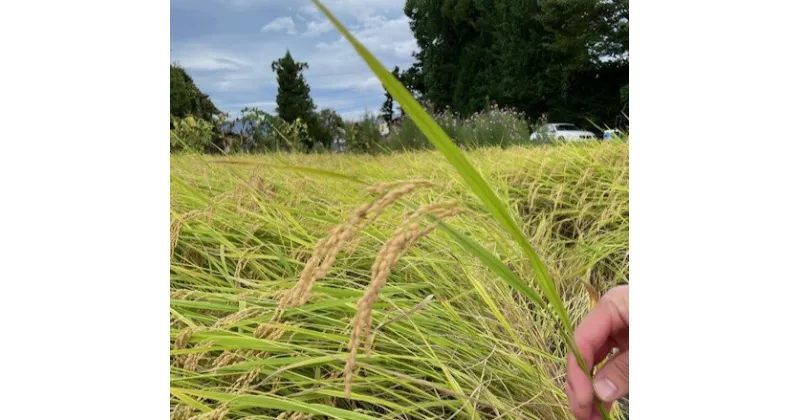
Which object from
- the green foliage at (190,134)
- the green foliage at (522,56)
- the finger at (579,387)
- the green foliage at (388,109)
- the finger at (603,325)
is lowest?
the finger at (579,387)

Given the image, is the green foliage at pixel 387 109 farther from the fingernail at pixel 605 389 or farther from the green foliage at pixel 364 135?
the fingernail at pixel 605 389

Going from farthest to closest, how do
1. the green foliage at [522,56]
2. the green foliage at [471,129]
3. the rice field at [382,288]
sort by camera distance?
the green foliage at [471,129]
the green foliage at [522,56]
the rice field at [382,288]

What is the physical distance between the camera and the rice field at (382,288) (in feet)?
2.89

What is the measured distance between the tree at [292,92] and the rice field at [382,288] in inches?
4.2

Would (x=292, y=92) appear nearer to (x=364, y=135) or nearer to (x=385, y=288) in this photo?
(x=364, y=135)

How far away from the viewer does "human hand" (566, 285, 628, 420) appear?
2.58 ft

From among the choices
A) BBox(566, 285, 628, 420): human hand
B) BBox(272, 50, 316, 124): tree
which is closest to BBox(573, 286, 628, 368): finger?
BBox(566, 285, 628, 420): human hand

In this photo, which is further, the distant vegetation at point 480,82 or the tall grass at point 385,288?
the distant vegetation at point 480,82

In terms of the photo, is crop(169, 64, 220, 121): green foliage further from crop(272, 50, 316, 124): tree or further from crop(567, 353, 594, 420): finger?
crop(567, 353, 594, 420): finger

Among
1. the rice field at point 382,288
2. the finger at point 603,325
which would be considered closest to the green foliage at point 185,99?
the rice field at point 382,288

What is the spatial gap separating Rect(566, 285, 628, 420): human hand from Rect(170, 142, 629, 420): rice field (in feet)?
0.23

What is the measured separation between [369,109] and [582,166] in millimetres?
545
